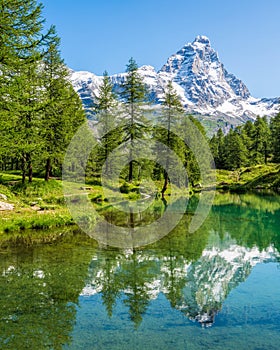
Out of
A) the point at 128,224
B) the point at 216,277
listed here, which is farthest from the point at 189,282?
the point at 128,224

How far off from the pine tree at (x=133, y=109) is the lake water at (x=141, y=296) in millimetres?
30927

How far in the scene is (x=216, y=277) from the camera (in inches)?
522

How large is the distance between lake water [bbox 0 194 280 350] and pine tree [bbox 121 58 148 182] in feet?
101

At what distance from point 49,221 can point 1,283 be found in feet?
34.5

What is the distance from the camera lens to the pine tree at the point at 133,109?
4853 cm

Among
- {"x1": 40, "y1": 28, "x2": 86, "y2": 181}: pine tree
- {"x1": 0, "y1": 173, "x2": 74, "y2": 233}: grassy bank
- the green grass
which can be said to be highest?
{"x1": 40, "y1": 28, "x2": 86, "y2": 181}: pine tree

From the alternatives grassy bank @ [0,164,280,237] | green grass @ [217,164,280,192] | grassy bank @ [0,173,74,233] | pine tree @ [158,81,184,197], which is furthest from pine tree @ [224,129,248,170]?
grassy bank @ [0,173,74,233]

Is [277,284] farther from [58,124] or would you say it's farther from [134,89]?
[134,89]

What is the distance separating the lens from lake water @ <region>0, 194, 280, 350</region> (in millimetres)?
8320

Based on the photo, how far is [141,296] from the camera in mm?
11211

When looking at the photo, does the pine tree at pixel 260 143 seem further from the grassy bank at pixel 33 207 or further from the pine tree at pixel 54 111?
the grassy bank at pixel 33 207

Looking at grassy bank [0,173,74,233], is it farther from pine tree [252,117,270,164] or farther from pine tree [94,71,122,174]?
pine tree [252,117,270,164]

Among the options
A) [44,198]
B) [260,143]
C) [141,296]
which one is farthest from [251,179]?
[141,296]

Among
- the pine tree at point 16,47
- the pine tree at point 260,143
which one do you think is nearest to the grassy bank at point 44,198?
the pine tree at point 16,47
